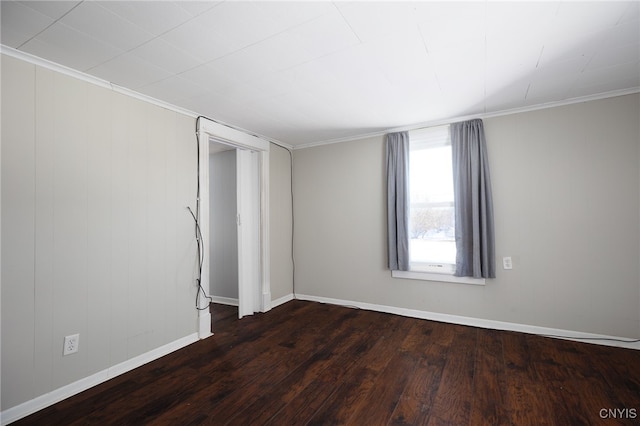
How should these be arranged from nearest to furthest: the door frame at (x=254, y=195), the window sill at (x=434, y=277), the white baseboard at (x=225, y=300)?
the door frame at (x=254, y=195)
the window sill at (x=434, y=277)
the white baseboard at (x=225, y=300)

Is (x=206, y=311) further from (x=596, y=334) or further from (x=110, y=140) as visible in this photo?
(x=596, y=334)

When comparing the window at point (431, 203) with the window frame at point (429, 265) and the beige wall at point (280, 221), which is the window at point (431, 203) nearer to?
the window frame at point (429, 265)

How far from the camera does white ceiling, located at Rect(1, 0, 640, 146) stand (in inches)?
62.9

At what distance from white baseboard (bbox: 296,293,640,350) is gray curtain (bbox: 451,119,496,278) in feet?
1.73

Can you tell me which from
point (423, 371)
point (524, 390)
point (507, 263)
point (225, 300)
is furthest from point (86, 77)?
point (507, 263)

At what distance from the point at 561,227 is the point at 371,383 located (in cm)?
242

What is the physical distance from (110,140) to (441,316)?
12.4 feet

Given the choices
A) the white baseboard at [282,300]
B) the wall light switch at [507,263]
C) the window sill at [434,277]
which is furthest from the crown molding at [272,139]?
the white baseboard at [282,300]

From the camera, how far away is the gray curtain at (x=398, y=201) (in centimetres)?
358

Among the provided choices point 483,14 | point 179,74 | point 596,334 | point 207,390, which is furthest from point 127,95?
point 596,334

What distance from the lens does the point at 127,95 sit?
2.50m

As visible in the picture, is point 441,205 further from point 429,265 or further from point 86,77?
point 86,77

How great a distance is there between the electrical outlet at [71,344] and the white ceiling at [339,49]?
1.96 m

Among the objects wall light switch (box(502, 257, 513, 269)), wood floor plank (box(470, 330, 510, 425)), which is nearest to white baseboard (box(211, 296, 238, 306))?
wood floor plank (box(470, 330, 510, 425))
